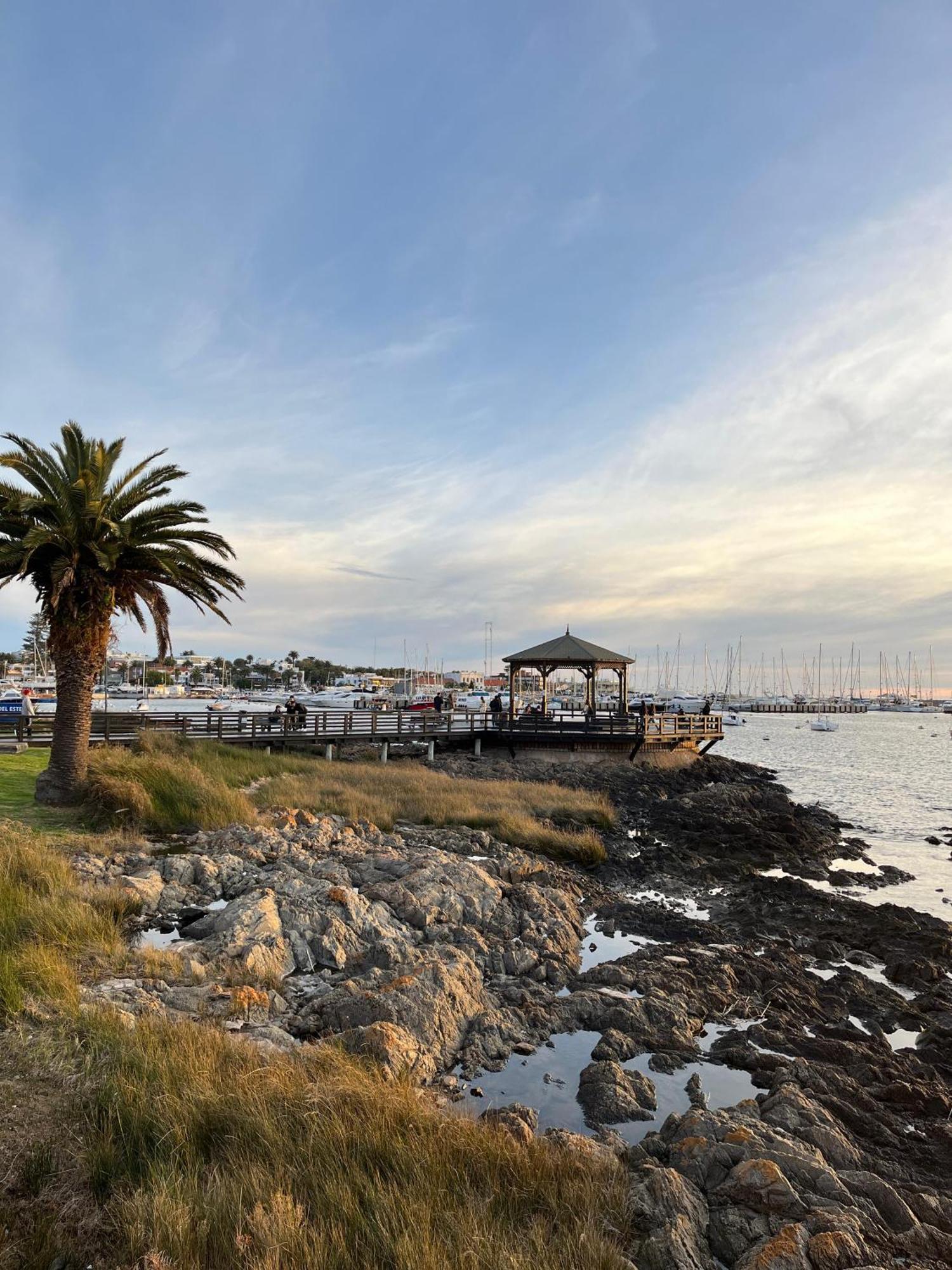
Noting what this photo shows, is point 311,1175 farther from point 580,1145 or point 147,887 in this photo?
point 147,887

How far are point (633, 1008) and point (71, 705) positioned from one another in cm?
1301

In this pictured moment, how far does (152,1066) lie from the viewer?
17.0 feet

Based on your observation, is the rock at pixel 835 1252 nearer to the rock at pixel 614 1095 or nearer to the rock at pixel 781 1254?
the rock at pixel 781 1254

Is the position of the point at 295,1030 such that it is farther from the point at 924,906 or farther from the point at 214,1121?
the point at 924,906

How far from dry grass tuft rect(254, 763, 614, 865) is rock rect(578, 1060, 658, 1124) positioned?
979cm

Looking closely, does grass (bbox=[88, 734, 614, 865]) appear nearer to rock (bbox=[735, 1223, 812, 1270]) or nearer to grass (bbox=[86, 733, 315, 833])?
grass (bbox=[86, 733, 315, 833])

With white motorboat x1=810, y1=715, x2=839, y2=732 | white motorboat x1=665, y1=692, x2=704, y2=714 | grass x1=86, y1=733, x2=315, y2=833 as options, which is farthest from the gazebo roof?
white motorboat x1=810, y1=715, x2=839, y2=732

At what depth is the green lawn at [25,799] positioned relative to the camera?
1360cm

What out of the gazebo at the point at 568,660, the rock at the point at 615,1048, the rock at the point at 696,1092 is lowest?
the rock at the point at 696,1092

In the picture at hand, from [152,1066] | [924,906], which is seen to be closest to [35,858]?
[152,1066]

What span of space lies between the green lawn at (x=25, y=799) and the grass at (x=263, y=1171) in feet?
28.1

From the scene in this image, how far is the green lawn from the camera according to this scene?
44.6 ft

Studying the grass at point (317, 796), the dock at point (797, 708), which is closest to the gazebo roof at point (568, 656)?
the grass at point (317, 796)

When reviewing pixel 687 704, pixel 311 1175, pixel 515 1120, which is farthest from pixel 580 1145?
pixel 687 704
